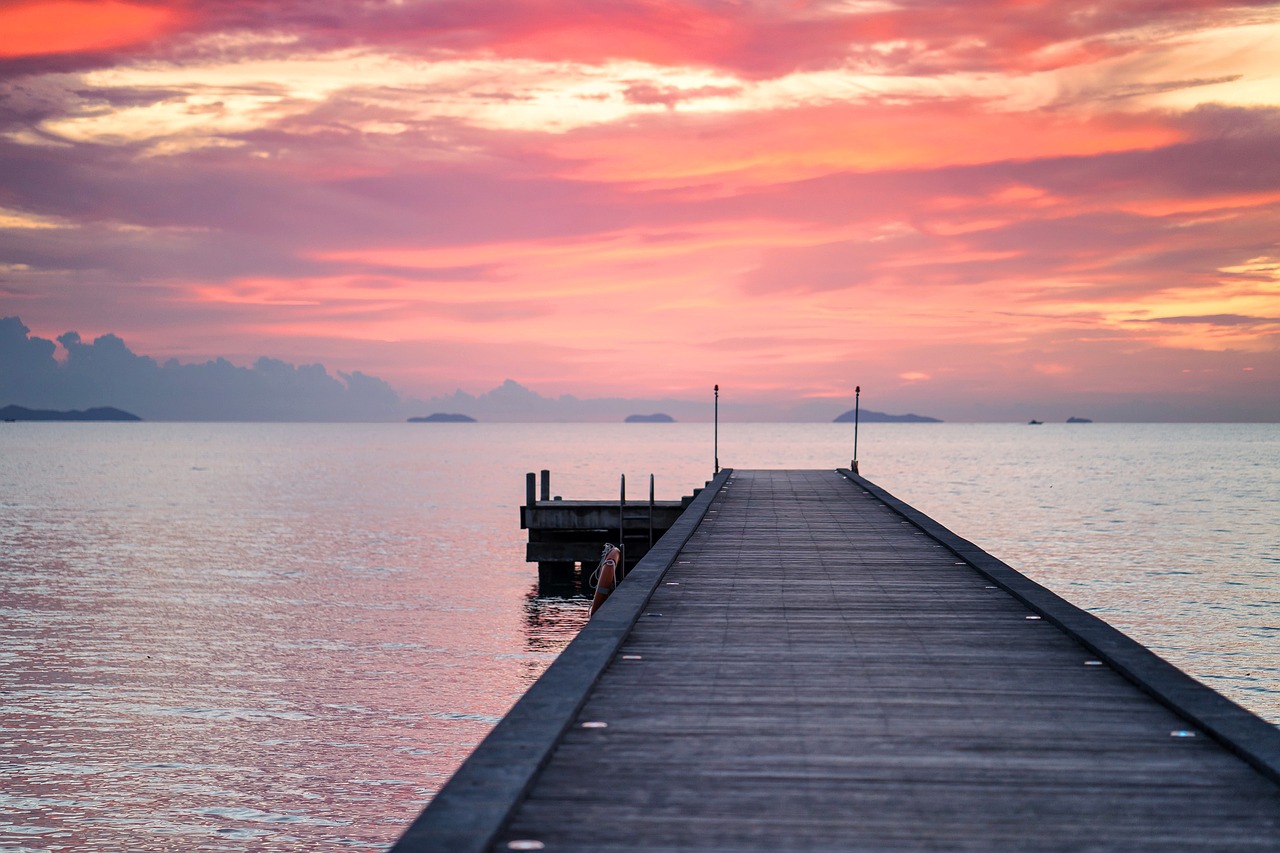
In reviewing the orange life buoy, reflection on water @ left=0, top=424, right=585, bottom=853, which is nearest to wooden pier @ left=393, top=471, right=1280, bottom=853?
reflection on water @ left=0, top=424, right=585, bottom=853

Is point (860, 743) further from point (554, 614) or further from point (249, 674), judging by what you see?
point (554, 614)

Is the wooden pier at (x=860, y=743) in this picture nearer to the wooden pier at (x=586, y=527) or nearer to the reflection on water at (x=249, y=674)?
the reflection on water at (x=249, y=674)

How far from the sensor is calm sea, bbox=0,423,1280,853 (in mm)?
12242

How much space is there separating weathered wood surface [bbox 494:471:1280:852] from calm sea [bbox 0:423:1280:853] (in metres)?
5.74

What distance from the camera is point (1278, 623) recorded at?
23.5 m

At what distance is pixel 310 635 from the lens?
21719mm

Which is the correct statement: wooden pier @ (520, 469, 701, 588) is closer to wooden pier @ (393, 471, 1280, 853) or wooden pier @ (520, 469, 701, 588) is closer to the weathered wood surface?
wooden pier @ (393, 471, 1280, 853)

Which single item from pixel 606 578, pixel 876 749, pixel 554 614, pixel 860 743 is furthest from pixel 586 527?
pixel 876 749

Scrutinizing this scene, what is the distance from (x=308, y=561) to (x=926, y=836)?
1233 inches

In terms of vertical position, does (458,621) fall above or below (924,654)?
below

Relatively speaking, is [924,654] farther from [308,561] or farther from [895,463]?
[895,463]

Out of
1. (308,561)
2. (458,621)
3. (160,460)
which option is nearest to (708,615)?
(458,621)

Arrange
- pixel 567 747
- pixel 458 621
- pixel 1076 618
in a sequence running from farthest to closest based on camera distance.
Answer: pixel 458 621, pixel 1076 618, pixel 567 747

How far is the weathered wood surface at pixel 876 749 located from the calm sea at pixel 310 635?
574 centimetres
